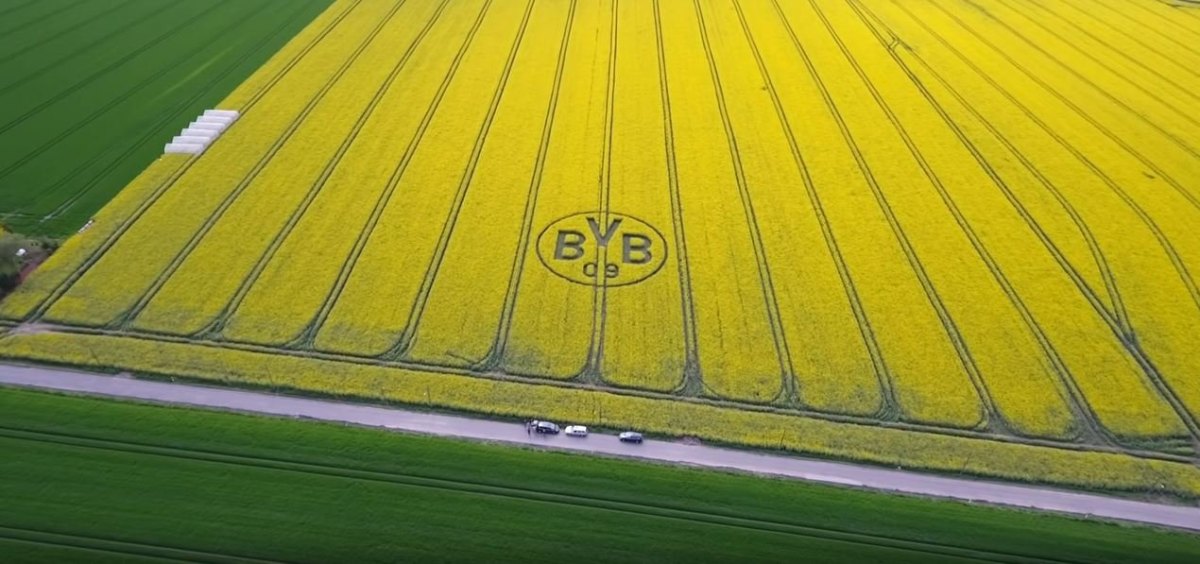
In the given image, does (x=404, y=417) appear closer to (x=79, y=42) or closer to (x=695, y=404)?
(x=695, y=404)

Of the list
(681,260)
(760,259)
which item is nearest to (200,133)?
(681,260)

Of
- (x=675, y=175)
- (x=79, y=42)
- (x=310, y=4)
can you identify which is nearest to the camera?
(x=675, y=175)

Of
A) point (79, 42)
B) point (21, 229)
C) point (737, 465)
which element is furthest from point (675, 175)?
point (79, 42)

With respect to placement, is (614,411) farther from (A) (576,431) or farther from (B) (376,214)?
(B) (376,214)

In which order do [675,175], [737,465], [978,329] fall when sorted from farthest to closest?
1. [675,175]
2. [978,329]
3. [737,465]

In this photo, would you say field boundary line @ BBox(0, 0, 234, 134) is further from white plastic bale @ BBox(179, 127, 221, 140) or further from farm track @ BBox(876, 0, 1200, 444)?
farm track @ BBox(876, 0, 1200, 444)

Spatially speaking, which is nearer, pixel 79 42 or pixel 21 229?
pixel 21 229

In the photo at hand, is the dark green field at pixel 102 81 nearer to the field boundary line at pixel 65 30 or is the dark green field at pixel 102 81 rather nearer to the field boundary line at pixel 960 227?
the field boundary line at pixel 65 30
